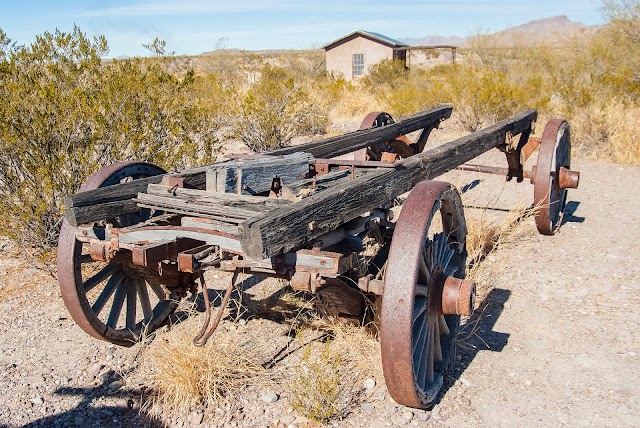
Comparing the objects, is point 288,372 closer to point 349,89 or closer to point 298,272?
point 298,272

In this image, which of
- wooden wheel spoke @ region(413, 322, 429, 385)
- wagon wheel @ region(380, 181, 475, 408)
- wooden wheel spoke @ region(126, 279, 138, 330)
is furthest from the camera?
wooden wheel spoke @ region(126, 279, 138, 330)

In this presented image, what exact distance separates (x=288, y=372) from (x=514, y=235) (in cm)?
301

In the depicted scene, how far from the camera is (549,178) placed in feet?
17.3

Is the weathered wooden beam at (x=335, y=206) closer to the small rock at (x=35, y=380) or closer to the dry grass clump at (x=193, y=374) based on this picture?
the dry grass clump at (x=193, y=374)

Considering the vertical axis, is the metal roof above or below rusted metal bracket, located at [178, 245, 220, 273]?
above

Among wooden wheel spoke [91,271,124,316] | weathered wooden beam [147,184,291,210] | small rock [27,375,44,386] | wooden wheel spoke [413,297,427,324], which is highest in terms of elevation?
weathered wooden beam [147,184,291,210]

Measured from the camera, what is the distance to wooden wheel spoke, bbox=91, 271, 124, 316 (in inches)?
135

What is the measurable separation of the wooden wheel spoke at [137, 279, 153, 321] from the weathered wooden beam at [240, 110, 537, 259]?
1.52 metres

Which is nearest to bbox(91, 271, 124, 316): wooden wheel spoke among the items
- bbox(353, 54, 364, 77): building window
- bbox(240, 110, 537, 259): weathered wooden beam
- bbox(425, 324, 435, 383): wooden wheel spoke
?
bbox(240, 110, 537, 259): weathered wooden beam

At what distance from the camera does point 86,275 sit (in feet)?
16.3

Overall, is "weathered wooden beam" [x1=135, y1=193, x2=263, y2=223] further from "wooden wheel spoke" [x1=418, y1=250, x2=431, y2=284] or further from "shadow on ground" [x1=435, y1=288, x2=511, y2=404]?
"shadow on ground" [x1=435, y1=288, x2=511, y2=404]

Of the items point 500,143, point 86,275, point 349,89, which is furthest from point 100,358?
point 349,89

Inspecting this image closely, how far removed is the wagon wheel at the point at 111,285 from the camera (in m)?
3.21

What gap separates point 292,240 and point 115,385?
1.57 metres
